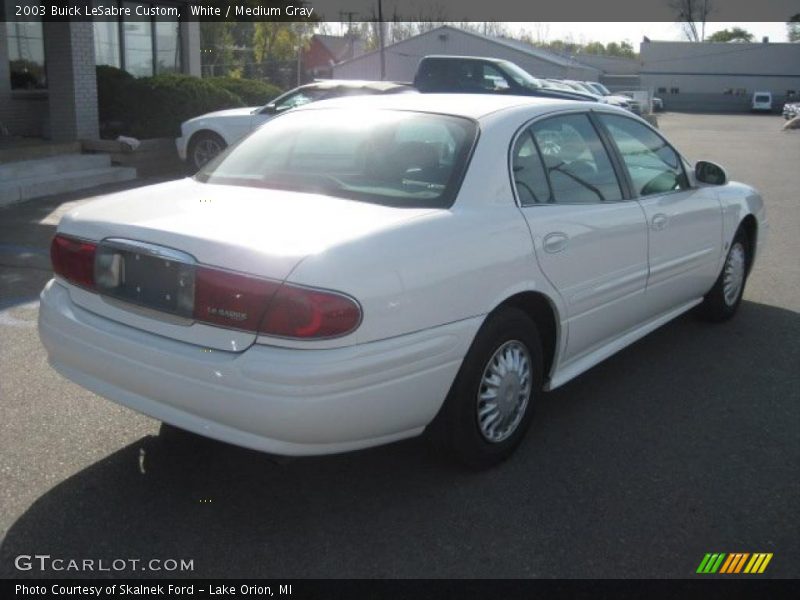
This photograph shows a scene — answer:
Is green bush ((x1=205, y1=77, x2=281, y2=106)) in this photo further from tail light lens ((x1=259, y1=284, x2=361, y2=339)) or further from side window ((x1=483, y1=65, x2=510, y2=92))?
tail light lens ((x1=259, y1=284, x2=361, y2=339))

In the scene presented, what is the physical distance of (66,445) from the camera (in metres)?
3.98

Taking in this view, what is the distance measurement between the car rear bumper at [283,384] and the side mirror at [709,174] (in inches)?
107

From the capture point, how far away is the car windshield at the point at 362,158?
3770 mm

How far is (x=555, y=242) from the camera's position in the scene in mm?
3965

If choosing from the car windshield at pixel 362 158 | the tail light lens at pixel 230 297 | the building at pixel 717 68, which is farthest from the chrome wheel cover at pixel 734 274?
the building at pixel 717 68

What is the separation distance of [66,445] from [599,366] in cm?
302

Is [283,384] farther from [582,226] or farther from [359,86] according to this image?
[359,86]

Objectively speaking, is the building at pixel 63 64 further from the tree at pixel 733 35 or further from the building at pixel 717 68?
the tree at pixel 733 35

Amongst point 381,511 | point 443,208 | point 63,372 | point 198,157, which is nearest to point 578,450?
point 381,511

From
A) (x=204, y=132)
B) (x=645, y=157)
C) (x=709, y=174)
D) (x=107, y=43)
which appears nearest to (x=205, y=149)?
(x=204, y=132)

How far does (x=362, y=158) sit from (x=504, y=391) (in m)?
1.23

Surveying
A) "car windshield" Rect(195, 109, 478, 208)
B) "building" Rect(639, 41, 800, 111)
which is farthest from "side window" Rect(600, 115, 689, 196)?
"building" Rect(639, 41, 800, 111)

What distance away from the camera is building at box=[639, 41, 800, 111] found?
74.1 meters
